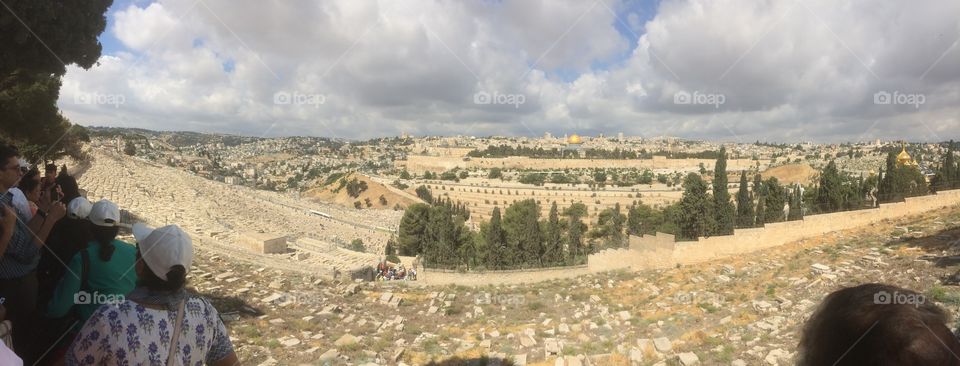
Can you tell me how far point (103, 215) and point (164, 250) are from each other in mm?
1468

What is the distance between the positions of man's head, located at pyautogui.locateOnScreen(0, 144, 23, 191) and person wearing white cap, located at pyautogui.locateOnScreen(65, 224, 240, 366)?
2.10 meters

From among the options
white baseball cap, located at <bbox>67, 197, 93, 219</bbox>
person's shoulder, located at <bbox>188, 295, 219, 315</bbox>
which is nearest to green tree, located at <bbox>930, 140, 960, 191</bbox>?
person's shoulder, located at <bbox>188, 295, 219, 315</bbox>

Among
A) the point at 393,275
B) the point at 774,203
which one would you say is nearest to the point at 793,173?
the point at 774,203

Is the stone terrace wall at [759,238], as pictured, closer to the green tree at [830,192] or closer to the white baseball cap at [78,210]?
the green tree at [830,192]

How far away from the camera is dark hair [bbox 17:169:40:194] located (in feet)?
14.2

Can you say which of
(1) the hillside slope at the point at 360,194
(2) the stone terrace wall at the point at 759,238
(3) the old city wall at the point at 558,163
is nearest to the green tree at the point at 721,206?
(2) the stone terrace wall at the point at 759,238

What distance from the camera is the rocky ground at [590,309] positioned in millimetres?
7668

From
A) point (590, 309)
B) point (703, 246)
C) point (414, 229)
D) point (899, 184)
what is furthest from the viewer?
point (414, 229)

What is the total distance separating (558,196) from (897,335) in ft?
224

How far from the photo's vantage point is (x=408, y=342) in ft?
29.2

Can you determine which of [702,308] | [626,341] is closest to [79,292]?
[626,341]

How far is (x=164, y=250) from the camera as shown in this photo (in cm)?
212

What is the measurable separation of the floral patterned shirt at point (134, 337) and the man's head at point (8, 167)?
7.87 feet

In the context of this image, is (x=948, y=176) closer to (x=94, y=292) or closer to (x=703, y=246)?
(x=703, y=246)
